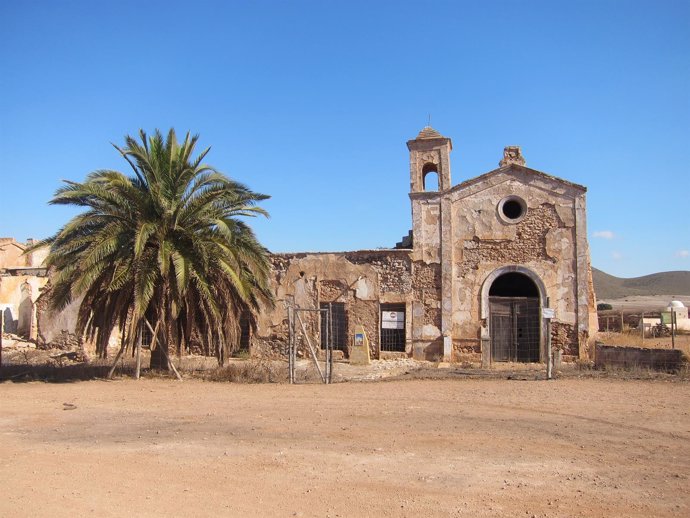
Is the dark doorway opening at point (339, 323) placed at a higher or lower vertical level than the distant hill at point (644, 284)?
lower

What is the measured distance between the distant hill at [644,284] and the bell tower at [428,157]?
68083mm

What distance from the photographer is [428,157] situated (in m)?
24.5

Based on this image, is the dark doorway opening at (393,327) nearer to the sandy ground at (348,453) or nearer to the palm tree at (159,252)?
the palm tree at (159,252)

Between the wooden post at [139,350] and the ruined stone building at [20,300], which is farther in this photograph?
the ruined stone building at [20,300]

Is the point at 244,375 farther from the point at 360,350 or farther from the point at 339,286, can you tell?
the point at 339,286

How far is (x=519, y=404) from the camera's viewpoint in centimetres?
1273

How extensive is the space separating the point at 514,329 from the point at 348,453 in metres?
15.4

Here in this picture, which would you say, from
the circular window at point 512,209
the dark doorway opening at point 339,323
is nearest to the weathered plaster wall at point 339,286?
the dark doorway opening at point 339,323

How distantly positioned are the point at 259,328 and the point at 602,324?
70.1 ft

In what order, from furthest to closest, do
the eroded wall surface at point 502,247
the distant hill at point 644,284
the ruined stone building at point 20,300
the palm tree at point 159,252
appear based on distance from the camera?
the distant hill at point 644,284 < the ruined stone building at point 20,300 < the eroded wall surface at point 502,247 < the palm tree at point 159,252

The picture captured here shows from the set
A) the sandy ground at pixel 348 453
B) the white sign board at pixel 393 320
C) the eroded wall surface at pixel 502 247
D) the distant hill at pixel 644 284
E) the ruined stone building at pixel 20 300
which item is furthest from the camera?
the distant hill at pixel 644 284

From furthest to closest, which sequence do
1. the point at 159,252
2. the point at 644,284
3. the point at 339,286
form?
the point at 644,284 < the point at 339,286 < the point at 159,252

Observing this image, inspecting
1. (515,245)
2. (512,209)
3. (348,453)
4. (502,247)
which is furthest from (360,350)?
(348,453)

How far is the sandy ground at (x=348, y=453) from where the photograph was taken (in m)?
6.76
